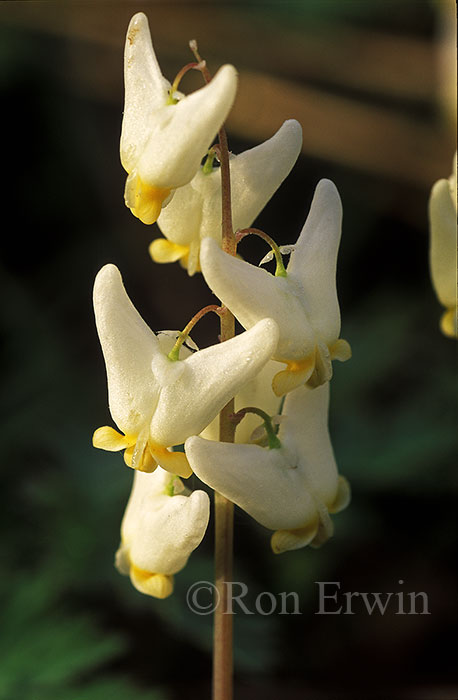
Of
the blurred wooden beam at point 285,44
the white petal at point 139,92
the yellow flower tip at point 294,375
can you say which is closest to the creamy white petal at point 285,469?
the yellow flower tip at point 294,375

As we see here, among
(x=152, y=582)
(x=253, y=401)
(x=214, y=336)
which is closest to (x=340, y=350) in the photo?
(x=253, y=401)

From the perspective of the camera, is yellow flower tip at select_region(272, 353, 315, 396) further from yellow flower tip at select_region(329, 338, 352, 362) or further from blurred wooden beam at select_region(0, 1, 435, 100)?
blurred wooden beam at select_region(0, 1, 435, 100)

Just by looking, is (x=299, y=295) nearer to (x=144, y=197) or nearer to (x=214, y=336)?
(x=144, y=197)

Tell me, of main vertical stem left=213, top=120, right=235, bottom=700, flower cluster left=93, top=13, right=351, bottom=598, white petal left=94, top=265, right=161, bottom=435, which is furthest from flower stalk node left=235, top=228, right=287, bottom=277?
white petal left=94, top=265, right=161, bottom=435

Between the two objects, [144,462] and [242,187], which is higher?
[242,187]

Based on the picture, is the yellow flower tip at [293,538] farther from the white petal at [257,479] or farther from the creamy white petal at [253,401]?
the creamy white petal at [253,401]
